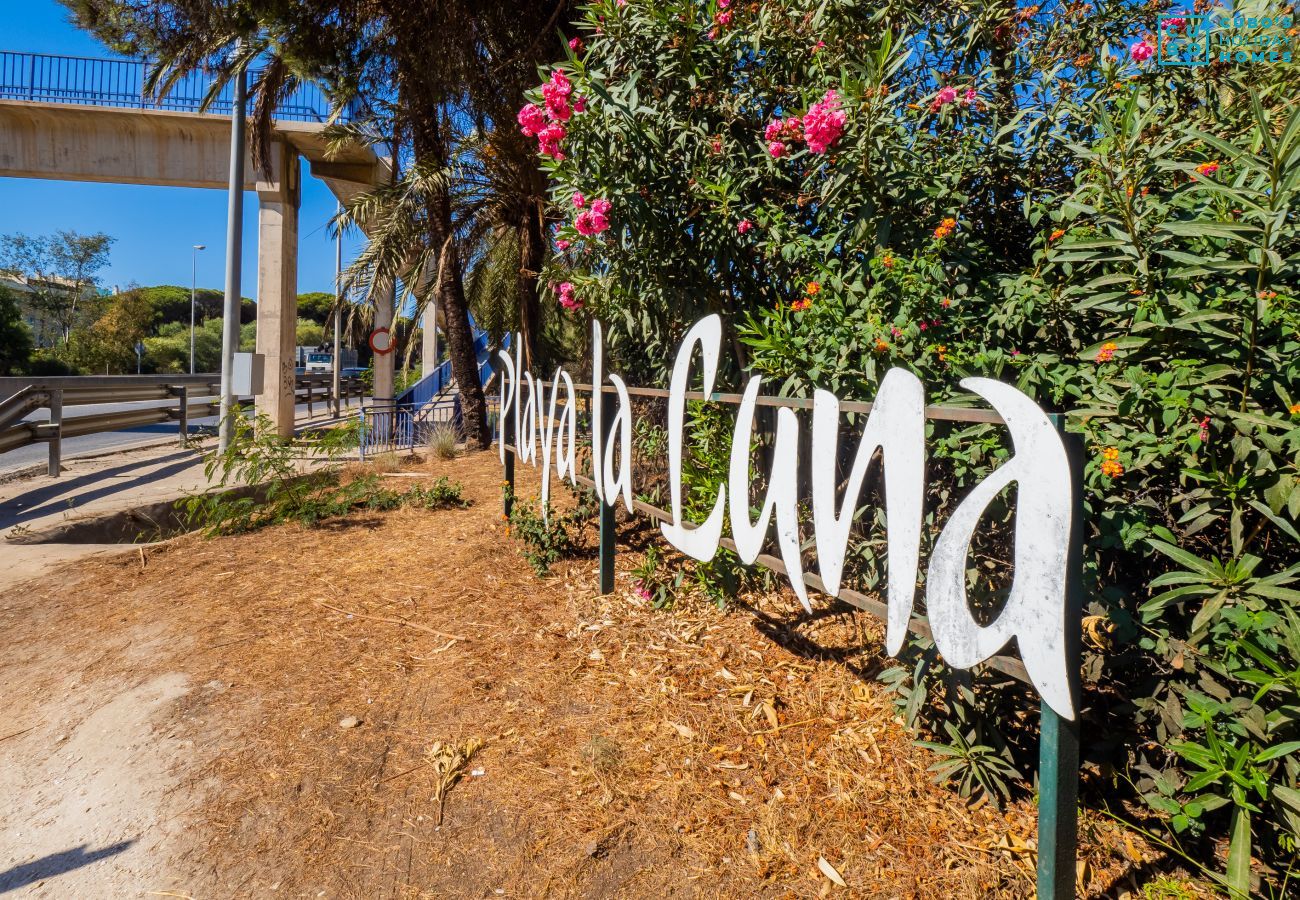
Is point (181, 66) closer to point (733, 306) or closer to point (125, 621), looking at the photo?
point (125, 621)

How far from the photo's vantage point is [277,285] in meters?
14.1

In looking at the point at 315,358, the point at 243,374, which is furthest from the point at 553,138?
the point at 315,358

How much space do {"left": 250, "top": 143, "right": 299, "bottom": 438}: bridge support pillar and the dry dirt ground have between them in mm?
9640

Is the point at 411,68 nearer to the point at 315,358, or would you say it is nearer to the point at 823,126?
the point at 823,126

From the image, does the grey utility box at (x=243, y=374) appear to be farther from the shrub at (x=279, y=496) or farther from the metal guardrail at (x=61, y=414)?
the shrub at (x=279, y=496)

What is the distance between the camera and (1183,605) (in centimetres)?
223

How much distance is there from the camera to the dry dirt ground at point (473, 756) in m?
2.56

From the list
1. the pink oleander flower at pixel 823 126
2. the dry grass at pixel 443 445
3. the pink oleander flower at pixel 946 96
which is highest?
the pink oleander flower at pixel 946 96

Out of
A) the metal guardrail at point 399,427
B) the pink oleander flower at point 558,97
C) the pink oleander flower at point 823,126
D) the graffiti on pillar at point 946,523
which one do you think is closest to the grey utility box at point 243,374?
the metal guardrail at point 399,427

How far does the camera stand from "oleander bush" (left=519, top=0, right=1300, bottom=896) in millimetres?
1998

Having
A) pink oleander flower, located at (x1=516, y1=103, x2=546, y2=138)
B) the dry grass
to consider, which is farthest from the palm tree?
pink oleander flower, located at (x1=516, y1=103, x2=546, y2=138)

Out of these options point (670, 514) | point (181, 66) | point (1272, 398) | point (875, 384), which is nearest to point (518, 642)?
point (670, 514)

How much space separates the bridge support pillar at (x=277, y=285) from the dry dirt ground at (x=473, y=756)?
9640mm

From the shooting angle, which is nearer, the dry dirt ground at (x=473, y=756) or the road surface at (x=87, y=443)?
the dry dirt ground at (x=473, y=756)
